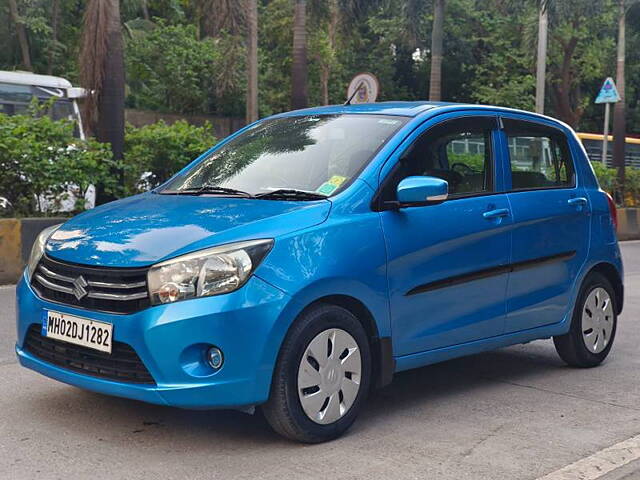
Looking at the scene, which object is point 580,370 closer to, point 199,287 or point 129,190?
point 199,287

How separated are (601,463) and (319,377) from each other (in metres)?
1.33

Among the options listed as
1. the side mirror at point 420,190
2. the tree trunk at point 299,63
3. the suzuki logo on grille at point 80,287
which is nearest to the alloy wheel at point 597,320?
the side mirror at point 420,190

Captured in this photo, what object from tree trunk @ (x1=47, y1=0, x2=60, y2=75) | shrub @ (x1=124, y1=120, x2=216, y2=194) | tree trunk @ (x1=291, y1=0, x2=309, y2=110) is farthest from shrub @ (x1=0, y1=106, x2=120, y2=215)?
tree trunk @ (x1=47, y1=0, x2=60, y2=75)

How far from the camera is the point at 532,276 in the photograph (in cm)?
572

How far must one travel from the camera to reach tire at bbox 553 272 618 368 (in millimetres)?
6254

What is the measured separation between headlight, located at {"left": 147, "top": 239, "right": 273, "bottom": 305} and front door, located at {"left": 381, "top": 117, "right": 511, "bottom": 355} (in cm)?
88

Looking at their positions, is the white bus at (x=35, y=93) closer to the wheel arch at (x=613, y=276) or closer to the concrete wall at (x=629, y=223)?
the concrete wall at (x=629, y=223)

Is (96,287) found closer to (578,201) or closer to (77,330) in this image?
(77,330)

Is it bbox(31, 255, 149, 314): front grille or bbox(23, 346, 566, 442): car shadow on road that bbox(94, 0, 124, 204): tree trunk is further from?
bbox(31, 255, 149, 314): front grille

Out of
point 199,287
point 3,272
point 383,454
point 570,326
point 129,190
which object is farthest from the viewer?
point 129,190

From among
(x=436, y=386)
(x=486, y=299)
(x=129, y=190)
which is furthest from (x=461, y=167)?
(x=129, y=190)

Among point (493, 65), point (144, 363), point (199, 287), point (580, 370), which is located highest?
point (493, 65)

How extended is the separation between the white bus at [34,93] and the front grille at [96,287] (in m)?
13.6

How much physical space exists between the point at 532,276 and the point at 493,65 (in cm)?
3764
